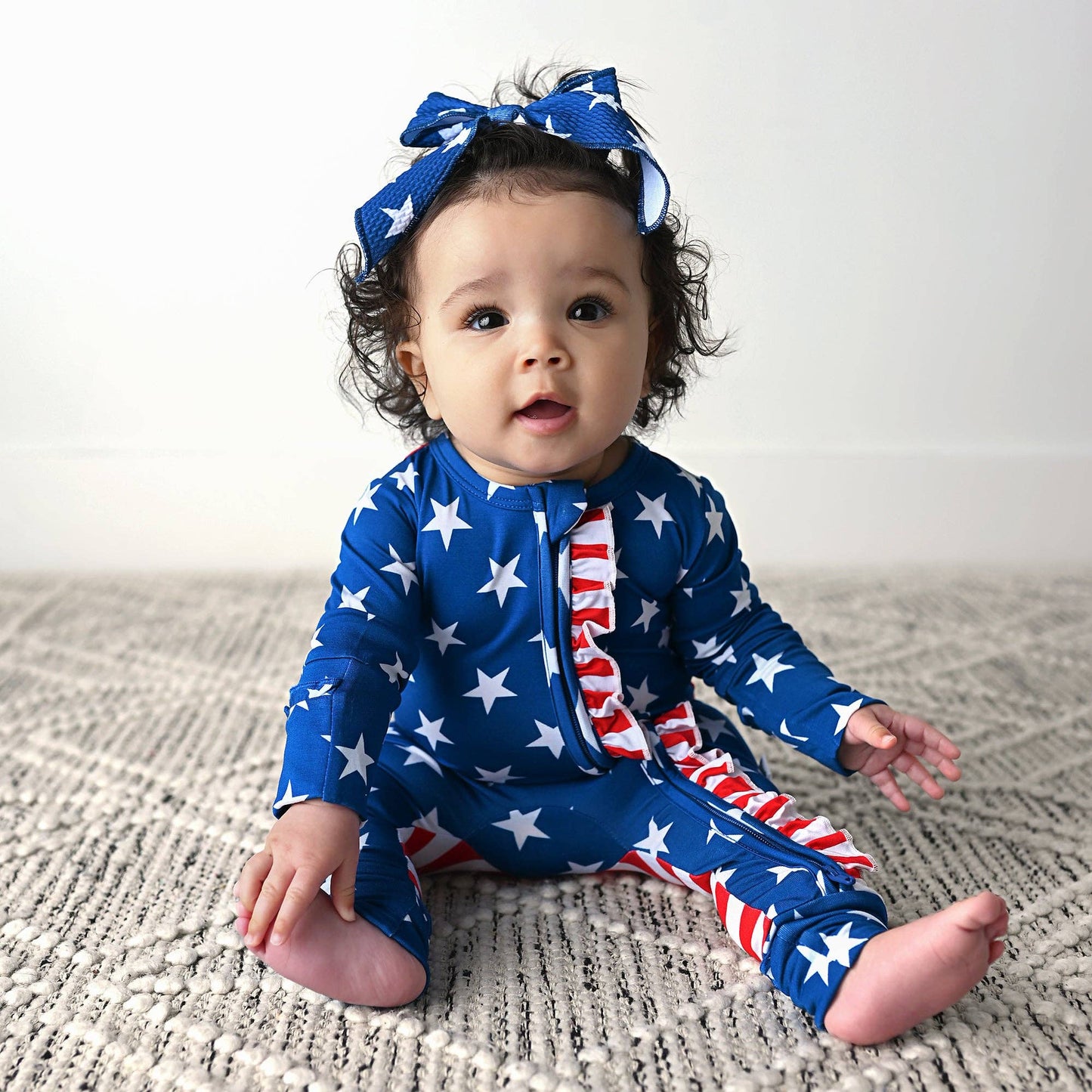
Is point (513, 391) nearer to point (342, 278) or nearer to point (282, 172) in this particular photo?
point (342, 278)

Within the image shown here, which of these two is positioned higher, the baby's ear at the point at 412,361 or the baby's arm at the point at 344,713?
the baby's ear at the point at 412,361

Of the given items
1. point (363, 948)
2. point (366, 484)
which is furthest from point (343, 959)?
point (366, 484)

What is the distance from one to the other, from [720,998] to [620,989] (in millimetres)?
59

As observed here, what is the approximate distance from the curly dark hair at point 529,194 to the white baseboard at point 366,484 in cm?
69

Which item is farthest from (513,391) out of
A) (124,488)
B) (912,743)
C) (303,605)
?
(124,488)

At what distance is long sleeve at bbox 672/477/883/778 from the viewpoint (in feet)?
2.71

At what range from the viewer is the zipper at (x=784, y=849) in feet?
2.36

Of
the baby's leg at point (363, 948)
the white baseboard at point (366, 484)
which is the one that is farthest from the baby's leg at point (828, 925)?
the white baseboard at point (366, 484)

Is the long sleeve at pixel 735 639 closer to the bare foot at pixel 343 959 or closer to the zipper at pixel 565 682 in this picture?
the zipper at pixel 565 682

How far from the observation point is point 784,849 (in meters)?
0.74

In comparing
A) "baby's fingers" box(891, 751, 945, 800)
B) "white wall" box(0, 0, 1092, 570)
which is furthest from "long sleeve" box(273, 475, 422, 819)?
"white wall" box(0, 0, 1092, 570)

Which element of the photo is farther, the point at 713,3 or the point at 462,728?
the point at 713,3

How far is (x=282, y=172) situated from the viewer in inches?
62.0

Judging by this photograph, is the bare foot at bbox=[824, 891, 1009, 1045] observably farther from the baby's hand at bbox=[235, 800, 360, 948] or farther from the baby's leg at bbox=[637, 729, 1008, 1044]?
the baby's hand at bbox=[235, 800, 360, 948]
